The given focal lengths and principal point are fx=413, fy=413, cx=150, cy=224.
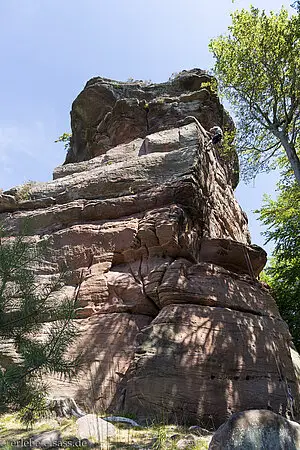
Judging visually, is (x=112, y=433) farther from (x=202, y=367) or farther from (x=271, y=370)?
(x=271, y=370)

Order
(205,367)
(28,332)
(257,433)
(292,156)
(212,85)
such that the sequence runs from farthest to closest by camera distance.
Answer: (212,85), (292,156), (205,367), (28,332), (257,433)

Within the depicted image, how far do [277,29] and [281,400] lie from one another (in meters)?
11.8

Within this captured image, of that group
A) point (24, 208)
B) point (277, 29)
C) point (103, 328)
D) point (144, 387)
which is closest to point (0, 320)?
point (144, 387)

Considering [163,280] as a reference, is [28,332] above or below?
below

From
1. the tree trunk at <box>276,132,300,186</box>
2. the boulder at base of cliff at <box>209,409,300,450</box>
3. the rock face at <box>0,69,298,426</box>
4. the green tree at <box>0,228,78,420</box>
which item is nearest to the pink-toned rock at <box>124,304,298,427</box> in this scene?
the rock face at <box>0,69,298,426</box>

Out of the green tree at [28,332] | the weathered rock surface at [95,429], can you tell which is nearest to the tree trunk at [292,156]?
the green tree at [28,332]

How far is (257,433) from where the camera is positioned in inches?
169

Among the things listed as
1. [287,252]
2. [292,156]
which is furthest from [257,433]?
[287,252]

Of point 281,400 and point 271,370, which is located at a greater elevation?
point 271,370

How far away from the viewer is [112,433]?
5.58m

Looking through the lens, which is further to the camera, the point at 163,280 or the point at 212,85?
the point at 212,85

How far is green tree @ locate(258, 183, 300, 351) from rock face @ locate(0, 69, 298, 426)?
9.65 ft

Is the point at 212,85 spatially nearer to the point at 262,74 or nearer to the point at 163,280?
the point at 262,74

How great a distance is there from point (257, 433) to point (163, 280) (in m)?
4.46
